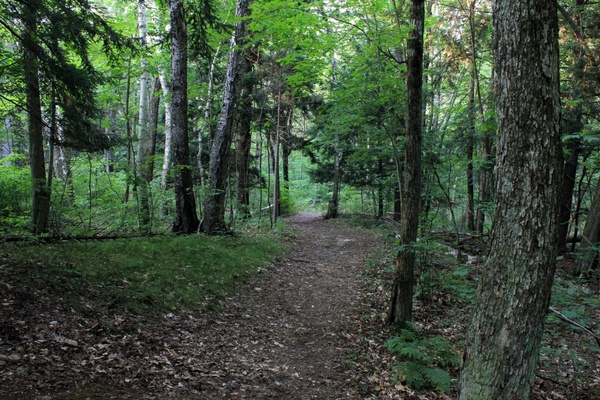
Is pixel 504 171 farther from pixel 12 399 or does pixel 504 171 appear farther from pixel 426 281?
pixel 426 281

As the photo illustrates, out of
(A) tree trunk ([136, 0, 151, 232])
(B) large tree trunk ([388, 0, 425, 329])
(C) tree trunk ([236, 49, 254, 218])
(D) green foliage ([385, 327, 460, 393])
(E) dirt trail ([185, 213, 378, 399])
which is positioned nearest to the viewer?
(E) dirt trail ([185, 213, 378, 399])

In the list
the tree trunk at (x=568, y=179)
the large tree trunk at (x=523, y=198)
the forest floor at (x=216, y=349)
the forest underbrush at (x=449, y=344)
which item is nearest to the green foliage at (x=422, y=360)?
the forest underbrush at (x=449, y=344)

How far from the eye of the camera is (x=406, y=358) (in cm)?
531

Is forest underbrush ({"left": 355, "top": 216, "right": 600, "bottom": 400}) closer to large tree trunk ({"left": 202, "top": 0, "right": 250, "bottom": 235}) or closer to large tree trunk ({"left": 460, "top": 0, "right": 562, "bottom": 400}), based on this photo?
large tree trunk ({"left": 460, "top": 0, "right": 562, "bottom": 400})

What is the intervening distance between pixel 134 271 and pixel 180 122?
180 inches

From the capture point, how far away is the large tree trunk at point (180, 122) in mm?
8688

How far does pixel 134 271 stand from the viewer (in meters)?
6.03

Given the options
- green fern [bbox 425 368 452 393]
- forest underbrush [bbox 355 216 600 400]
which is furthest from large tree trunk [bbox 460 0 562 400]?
green fern [bbox 425 368 452 393]

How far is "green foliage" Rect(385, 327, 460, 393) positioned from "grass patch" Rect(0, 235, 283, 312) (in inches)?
135

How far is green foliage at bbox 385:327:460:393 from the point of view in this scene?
4617mm

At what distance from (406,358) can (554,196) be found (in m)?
3.69

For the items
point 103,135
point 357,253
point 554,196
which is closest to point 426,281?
point 357,253

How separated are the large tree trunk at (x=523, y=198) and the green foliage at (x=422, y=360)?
78.5 inches

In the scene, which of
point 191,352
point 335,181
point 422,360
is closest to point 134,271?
point 191,352
